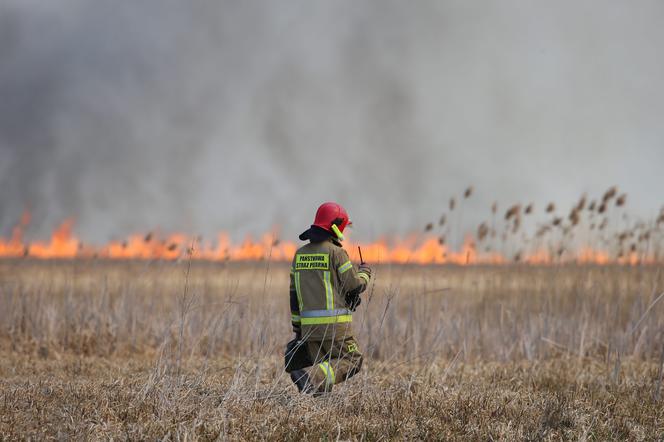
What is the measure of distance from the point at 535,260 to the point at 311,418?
7.08 metres

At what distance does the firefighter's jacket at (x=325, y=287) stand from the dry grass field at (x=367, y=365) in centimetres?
27

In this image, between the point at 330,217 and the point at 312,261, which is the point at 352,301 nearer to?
the point at 312,261

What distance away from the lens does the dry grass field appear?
15.2ft

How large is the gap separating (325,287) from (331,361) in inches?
24.5

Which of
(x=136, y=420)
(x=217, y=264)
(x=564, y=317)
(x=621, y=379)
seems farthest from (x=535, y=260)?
(x=136, y=420)

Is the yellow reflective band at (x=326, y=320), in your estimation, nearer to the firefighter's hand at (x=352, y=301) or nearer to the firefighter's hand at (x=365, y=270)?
the firefighter's hand at (x=352, y=301)

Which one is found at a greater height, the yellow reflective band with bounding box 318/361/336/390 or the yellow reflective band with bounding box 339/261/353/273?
the yellow reflective band with bounding box 339/261/353/273

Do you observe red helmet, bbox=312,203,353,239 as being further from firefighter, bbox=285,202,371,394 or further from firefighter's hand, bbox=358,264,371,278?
firefighter's hand, bbox=358,264,371,278

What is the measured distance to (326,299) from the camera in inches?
212

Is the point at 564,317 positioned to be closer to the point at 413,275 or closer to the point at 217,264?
the point at 413,275

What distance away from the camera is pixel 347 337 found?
5535 mm

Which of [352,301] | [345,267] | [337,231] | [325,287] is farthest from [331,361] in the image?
[337,231]

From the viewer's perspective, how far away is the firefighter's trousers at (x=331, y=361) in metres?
5.30

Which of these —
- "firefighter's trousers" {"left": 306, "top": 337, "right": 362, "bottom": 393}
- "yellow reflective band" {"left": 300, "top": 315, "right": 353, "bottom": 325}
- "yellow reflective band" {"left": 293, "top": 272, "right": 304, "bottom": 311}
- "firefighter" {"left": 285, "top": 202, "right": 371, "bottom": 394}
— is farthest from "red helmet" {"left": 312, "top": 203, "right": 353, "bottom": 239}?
"firefighter's trousers" {"left": 306, "top": 337, "right": 362, "bottom": 393}
